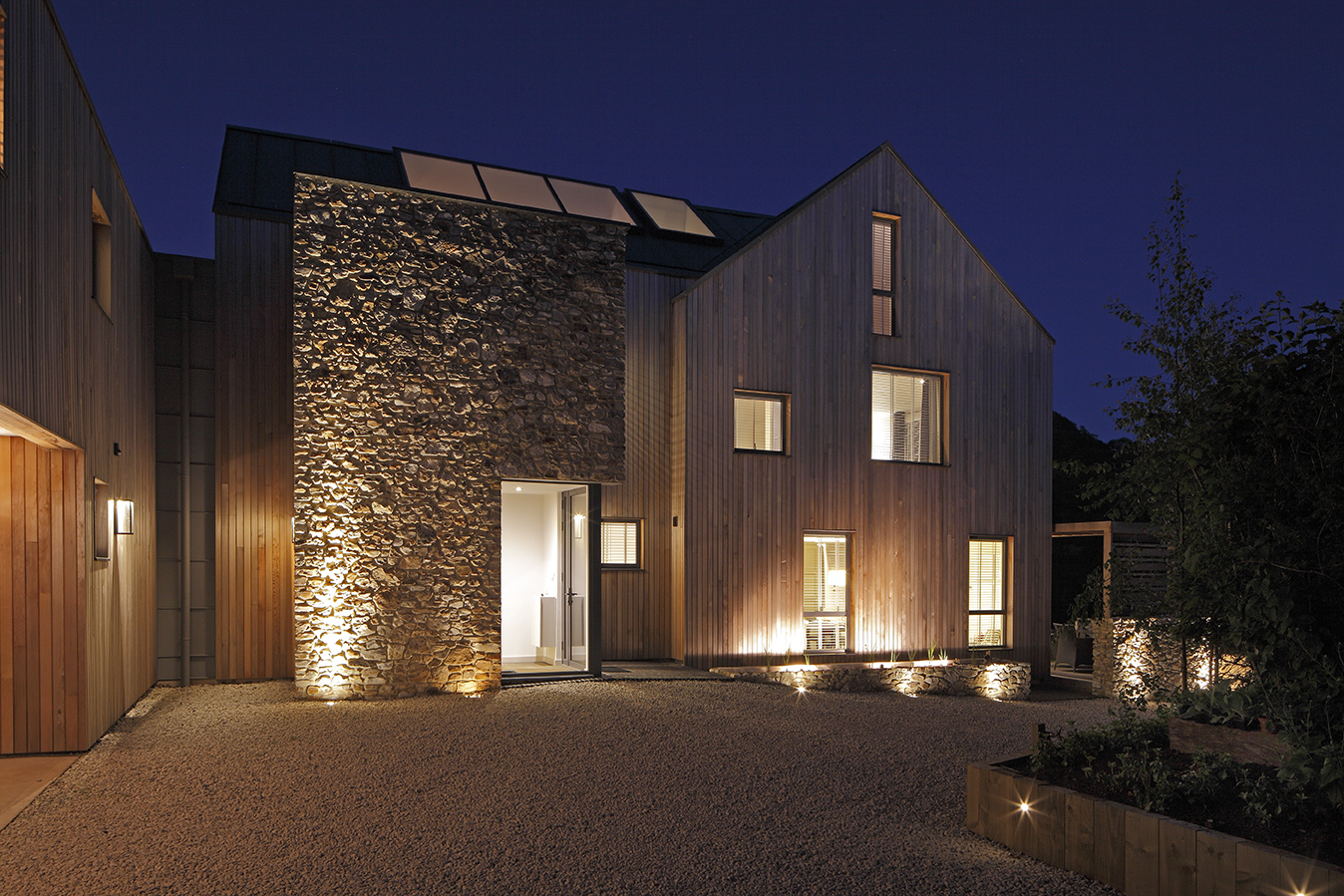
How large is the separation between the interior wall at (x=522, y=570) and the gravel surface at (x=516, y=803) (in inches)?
132

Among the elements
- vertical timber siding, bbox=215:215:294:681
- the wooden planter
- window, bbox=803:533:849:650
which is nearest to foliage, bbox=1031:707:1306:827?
the wooden planter

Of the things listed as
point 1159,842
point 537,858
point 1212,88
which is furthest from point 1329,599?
point 1212,88

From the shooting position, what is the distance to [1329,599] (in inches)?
157

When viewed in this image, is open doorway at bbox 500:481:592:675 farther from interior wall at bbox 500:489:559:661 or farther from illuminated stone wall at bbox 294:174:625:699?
illuminated stone wall at bbox 294:174:625:699

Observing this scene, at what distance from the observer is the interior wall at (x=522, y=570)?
11617mm

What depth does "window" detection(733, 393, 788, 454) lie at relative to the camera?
37.3ft

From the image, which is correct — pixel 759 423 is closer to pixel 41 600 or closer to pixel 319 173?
pixel 319 173

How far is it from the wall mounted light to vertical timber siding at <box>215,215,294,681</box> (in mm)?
1873

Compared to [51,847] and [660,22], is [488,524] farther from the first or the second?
[660,22]

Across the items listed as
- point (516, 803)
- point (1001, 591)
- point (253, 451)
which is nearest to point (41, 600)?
point (516, 803)

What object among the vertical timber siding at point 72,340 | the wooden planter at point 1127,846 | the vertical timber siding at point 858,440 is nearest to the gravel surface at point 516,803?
the wooden planter at point 1127,846

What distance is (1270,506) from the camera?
4.09 metres

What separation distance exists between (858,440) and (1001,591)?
10.9 feet

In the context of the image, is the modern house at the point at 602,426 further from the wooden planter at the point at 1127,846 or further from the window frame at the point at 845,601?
the wooden planter at the point at 1127,846
